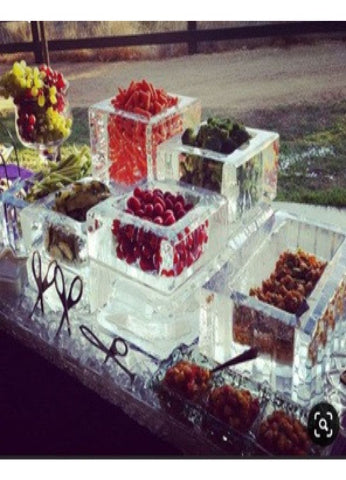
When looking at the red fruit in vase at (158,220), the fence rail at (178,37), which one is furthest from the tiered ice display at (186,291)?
the fence rail at (178,37)

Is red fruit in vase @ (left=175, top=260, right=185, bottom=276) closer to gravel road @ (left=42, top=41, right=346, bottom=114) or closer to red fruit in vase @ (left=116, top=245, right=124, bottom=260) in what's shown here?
red fruit in vase @ (left=116, top=245, right=124, bottom=260)

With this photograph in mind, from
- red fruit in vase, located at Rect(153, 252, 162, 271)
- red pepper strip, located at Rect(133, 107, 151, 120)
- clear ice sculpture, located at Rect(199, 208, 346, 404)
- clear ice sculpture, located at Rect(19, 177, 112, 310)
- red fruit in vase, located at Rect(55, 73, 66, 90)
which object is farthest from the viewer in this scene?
red fruit in vase, located at Rect(55, 73, 66, 90)

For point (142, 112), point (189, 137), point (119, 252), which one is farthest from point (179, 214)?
point (142, 112)

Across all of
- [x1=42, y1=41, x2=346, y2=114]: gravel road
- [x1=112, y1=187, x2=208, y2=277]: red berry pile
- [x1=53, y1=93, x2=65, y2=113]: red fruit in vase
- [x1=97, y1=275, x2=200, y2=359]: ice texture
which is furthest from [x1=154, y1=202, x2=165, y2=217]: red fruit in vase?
[x1=53, y1=93, x2=65, y2=113]: red fruit in vase

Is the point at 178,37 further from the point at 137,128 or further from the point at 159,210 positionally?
the point at 159,210

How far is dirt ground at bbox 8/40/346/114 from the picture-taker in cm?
159

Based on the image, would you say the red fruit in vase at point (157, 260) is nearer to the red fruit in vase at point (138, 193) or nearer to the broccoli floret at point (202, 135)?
the red fruit in vase at point (138, 193)

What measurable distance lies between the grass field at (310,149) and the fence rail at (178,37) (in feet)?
0.52

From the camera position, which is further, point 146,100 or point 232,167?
point 146,100

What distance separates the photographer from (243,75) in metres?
1.67

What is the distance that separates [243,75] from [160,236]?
460 mm

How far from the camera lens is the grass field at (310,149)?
63.2 inches

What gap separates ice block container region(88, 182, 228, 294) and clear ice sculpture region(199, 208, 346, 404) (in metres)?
0.07
